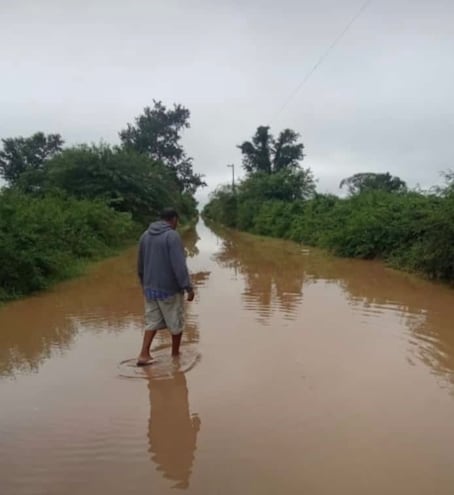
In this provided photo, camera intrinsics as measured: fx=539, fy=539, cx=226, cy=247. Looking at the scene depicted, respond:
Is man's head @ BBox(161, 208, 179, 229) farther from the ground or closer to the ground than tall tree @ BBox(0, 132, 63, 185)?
closer to the ground

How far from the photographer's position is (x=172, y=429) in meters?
4.25

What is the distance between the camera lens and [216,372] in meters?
5.58

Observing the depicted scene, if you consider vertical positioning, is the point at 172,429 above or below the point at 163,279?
below

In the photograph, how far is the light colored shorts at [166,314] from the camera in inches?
232

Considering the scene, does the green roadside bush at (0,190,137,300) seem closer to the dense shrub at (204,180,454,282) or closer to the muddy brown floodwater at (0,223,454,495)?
the muddy brown floodwater at (0,223,454,495)

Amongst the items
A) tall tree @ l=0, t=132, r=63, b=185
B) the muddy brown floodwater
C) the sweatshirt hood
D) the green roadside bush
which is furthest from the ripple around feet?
tall tree @ l=0, t=132, r=63, b=185

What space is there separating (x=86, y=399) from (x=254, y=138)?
175ft

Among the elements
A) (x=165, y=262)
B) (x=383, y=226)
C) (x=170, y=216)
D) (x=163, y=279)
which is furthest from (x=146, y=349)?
(x=383, y=226)

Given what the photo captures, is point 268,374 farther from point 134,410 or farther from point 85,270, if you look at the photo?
point 85,270

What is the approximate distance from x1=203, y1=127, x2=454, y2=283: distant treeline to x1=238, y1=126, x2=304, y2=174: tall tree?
6624 millimetres

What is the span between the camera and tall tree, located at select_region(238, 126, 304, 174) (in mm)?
56125

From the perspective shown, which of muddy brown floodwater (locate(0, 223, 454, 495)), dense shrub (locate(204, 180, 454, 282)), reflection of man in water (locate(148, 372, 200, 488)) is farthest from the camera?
dense shrub (locate(204, 180, 454, 282))

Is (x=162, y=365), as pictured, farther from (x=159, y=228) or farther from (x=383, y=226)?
(x=383, y=226)

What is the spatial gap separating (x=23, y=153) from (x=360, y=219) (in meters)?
42.0
